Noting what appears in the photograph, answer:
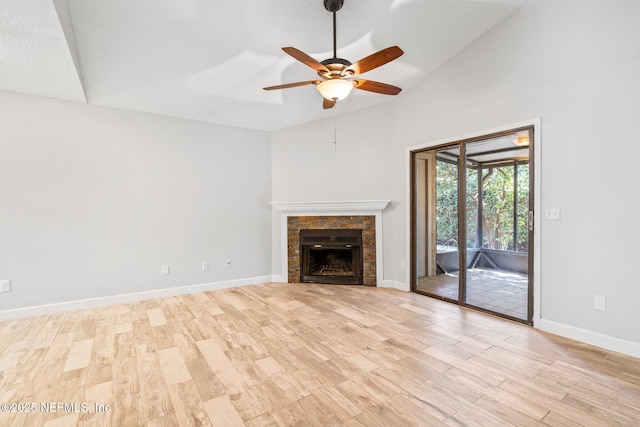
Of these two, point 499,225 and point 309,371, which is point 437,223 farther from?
point 309,371

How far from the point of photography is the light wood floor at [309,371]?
1757 mm

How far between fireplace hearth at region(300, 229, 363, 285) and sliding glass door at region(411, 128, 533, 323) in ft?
2.97

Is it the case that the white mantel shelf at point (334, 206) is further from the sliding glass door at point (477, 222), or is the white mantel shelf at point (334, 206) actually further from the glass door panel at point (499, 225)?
the glass door panel at point (499, 225)

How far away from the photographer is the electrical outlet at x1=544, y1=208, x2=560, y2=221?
283cm

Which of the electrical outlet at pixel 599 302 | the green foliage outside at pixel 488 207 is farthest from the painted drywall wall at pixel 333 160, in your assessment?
the electrical outlet at pixel 599 302

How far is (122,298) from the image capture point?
393 cm

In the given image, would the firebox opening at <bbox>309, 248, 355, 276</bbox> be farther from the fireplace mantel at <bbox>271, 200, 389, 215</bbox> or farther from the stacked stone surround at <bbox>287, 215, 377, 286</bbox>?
the fireplace mantel at <bbox>271, 200, 389, 215</bbox>

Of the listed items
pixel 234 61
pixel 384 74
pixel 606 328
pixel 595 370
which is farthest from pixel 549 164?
pixel 234 61

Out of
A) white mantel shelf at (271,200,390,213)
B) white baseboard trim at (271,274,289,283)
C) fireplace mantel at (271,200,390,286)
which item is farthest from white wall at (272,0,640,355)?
white baseboard trim at (271,274,289,283)

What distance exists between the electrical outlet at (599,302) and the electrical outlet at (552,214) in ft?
2.41

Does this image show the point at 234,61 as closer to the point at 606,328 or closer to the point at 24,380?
the point at 24,380

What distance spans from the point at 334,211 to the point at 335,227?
10.3 inches

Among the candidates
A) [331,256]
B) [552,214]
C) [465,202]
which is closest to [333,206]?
[331,256]

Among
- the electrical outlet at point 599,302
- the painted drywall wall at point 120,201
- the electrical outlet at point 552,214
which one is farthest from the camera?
the painted drywall wall at point 120,201
